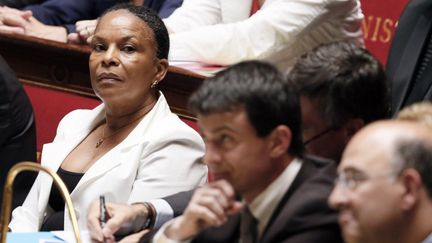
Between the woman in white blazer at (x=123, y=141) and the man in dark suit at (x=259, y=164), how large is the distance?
0.63 metres

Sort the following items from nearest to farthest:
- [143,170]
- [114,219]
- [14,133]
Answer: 1. [114,219]
2. [143,170]
3. [14,133]

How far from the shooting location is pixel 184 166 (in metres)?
2.13

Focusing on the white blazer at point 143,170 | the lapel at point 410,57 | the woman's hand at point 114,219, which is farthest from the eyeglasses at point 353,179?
the lapel at point 410,57

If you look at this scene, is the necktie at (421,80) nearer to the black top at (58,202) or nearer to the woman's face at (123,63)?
the woman's face at (123,63)

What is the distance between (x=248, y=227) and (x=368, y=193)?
24 centimetres

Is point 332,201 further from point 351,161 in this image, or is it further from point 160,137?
point 160,137

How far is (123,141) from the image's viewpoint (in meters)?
2.21

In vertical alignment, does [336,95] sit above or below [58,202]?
above

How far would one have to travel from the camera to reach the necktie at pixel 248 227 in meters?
1.49

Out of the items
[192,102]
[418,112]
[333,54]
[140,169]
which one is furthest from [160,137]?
[418,112]

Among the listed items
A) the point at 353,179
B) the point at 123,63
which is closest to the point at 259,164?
the point at 353,179

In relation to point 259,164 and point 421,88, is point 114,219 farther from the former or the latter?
point 421,88

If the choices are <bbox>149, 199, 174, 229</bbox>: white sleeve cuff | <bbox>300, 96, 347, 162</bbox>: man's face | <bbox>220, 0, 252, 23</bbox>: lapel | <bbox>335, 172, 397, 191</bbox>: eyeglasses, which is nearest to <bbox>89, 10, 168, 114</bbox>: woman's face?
<bbox>149, 199, 174, 229</bbox>: white sleeve cuff

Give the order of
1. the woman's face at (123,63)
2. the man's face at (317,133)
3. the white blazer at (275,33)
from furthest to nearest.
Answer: the white blazer at (275,33) → the woman's face at (123,63) → the man's face at (317,133)
